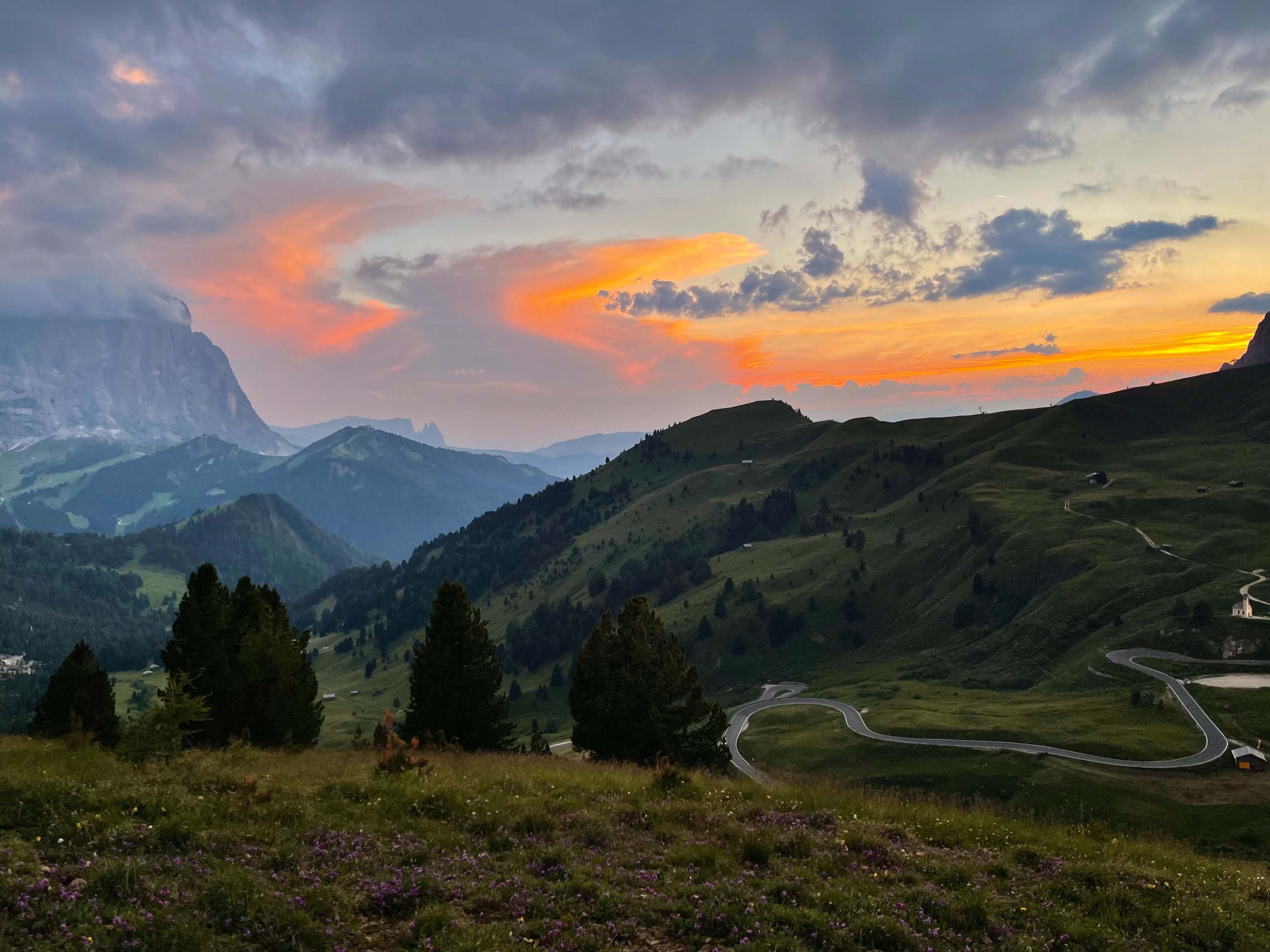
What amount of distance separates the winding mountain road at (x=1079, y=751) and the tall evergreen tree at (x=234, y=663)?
36.1 metres

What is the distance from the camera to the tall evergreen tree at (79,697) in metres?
61.8

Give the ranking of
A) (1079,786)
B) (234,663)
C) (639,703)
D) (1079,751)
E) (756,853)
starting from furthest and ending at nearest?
(1079,751) < (1079,786) < (639,703) < (234,663) < (756,853)

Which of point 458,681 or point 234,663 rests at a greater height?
point 234,663

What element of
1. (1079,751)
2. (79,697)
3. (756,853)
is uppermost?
(756,853)

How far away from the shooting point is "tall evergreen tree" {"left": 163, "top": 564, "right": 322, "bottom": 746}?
142ft

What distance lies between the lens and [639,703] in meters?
46.9

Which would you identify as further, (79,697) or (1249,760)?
(1249,760)

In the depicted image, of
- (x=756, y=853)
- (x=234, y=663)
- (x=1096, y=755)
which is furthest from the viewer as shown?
(x=1096, y=755)

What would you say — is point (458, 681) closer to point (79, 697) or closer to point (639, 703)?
point (639, 703)

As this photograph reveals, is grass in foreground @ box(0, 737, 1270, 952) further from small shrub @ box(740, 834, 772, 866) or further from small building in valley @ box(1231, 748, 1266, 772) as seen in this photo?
small building in valley @ box(1231, 748, 1266, 772)

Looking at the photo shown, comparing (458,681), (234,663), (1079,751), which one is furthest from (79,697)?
(1079,751)

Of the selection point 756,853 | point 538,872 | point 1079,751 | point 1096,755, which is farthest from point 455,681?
point 1079,751

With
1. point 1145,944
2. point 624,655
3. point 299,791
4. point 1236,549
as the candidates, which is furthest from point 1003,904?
point 1236,549

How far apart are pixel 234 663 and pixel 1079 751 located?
94.9 m
